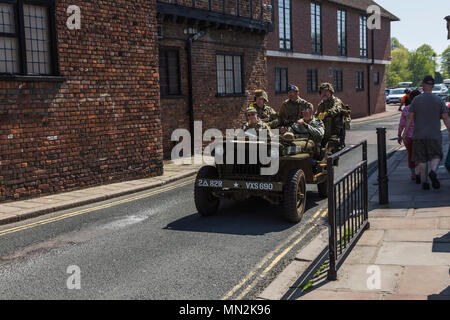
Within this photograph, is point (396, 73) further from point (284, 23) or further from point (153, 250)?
point (153, 250)

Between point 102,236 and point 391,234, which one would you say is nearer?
point 391,234

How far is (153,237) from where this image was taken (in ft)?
24.2

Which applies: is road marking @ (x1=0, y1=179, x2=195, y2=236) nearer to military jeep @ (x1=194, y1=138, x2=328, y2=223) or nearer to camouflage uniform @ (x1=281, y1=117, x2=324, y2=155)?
military jeep @ (x1=194, y1=138, x2=328, y2=223)

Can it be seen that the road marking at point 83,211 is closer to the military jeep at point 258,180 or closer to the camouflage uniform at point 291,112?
the military jeep at point 258,180

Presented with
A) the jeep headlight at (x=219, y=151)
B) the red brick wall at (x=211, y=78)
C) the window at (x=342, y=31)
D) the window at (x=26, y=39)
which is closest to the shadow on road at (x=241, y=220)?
the jeep headlight at (x=219, y=151)

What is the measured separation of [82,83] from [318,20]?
85.9 feet

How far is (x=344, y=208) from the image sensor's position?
6.07 meters

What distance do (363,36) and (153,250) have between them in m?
38.5

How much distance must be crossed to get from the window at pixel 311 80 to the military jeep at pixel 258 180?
2530cm

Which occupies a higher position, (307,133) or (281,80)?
(281,80)

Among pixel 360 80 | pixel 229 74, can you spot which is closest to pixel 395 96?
pixel 360 80

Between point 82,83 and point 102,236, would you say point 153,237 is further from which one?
point 82,83
